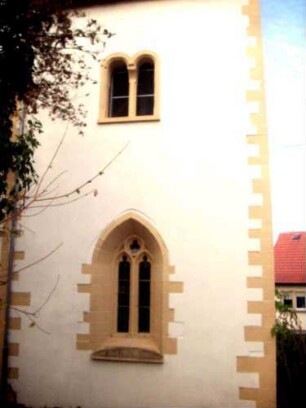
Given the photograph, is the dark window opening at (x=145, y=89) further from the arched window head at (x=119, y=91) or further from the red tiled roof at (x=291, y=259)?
the red tiled roof at (x=291, y=259)

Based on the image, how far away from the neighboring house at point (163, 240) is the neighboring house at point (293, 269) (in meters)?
13.2

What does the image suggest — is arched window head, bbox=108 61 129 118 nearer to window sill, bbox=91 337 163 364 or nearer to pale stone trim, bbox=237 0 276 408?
pale stone trim, bbox=237 0 276 408

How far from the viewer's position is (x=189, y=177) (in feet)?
22.0

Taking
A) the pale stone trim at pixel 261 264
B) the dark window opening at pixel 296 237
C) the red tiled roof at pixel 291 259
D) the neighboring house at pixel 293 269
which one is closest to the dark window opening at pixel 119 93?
the pale stone trim at pixel 261 264

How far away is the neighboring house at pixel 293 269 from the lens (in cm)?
1917

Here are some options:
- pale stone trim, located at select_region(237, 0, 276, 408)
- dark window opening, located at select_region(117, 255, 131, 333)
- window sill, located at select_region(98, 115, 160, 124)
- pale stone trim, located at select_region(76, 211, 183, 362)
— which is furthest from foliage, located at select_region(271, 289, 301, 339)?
window sill, located at select_region(98, 115, 160, 124)

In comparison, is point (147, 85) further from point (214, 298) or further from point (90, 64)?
point (214, 298)

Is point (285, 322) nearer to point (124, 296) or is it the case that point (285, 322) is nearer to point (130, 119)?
point (124, 296)

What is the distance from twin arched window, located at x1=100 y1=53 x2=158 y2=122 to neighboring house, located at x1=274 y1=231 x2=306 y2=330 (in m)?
13.6

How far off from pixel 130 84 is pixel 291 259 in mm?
15521

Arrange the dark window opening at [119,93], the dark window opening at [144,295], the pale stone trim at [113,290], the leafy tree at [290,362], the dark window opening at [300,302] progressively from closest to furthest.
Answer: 1. the leafy tree at [290,362]
2. the pale stone trim at [113,290]
3. the dark window opening at [144,295]
4. the dark window opening at [119,93]
5. the dark window opening at [300,302]

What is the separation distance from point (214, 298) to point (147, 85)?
3656mm

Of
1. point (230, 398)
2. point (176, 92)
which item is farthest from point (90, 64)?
point (230, 398)

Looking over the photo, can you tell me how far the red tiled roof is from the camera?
19312 mm
